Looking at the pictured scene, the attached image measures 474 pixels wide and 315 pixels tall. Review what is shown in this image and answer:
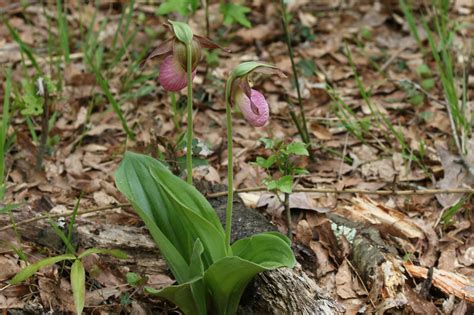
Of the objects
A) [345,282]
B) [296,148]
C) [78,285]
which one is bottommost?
[345,282]

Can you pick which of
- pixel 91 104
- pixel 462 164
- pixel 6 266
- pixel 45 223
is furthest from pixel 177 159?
pixel 462 164

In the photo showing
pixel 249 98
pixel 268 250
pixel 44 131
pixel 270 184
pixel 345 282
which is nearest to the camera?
pixel 249 98

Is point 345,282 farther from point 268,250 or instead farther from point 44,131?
point 44,131

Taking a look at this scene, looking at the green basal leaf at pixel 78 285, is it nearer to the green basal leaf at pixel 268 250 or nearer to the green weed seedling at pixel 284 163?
the green basal leaf at pixel 268 250

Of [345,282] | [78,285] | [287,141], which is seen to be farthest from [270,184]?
[287,141]

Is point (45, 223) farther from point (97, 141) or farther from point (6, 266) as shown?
point (97, 141)

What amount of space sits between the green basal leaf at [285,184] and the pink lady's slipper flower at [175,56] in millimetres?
481

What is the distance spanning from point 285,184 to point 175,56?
0.57 meters

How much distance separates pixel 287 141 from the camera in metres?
2.98

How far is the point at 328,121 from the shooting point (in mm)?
3215

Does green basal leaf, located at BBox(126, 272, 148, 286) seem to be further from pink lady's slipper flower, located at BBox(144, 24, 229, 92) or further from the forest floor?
pink lady's slipper flower, located at BBox(144, 24, 229, 92)

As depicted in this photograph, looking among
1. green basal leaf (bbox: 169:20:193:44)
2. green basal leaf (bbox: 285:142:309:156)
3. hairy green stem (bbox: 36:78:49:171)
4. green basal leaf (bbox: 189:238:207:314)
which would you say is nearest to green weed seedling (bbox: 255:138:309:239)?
green basal leaf (bbox: 285:142:309:156)

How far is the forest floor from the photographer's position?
7.22 feet

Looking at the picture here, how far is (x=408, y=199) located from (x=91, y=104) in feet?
4.87
